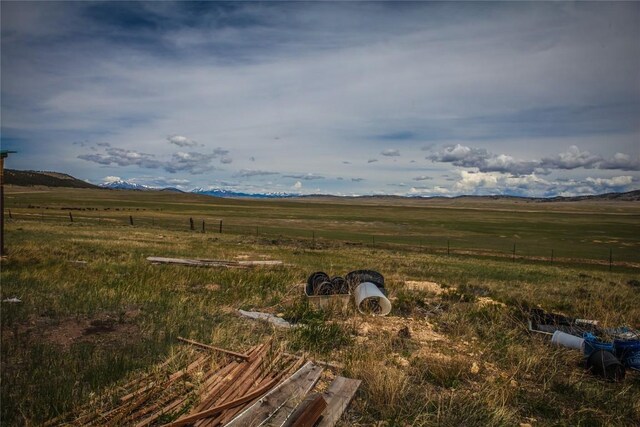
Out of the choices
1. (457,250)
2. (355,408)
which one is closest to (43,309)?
(355,408)

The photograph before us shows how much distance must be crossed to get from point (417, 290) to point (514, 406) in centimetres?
750

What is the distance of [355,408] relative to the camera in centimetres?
464

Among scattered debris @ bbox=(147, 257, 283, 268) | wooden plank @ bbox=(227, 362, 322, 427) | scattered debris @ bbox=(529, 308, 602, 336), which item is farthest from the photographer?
scattered debris @ bbox=(147, 257, 283, 268)

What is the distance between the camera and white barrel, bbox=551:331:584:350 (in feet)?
24.0

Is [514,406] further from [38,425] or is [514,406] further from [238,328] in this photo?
[38,425]

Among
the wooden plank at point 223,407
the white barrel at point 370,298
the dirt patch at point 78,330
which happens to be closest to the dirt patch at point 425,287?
the white barrel at point 370,298

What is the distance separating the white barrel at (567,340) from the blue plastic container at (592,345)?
19 centimetres

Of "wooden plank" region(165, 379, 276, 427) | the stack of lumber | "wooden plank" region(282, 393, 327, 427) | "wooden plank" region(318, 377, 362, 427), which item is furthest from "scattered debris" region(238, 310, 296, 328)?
"wooden plank" region(282, 393, 327, 427)

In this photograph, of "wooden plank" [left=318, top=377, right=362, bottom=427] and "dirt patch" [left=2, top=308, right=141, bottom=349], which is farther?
"dirt patch" [left=2, top=308, right=141, bottom=349]

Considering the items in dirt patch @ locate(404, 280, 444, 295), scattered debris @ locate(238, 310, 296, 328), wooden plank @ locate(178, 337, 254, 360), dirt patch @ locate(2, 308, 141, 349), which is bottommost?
dirt patch @ locate(404, 280, 444, 295)

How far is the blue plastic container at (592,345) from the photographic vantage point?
666 cm

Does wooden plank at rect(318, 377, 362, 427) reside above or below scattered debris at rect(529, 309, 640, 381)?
above

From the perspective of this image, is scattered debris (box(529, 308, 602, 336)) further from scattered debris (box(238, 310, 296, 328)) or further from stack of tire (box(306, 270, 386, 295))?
scattered debris (box(238, 310, 296, 328))

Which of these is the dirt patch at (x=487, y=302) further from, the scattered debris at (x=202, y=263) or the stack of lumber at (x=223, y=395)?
the scattered debris at (x=202, y=263)
